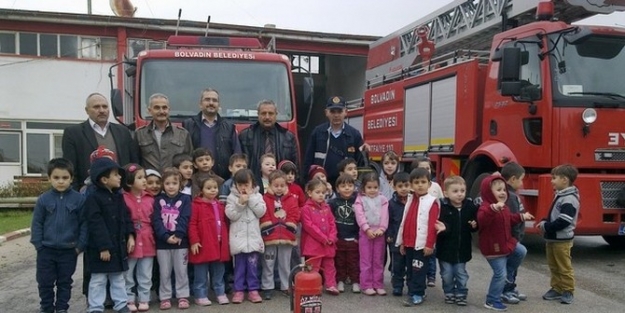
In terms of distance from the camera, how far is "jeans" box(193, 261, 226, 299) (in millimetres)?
5164

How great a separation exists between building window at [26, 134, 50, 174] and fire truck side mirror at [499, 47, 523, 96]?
1617 centimetres

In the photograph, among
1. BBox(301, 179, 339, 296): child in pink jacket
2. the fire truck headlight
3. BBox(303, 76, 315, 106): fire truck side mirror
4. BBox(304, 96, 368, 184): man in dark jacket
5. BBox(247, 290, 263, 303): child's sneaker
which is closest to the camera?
BBox(247, 290, 263, 303): child's sneaker

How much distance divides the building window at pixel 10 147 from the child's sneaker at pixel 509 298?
17615mm

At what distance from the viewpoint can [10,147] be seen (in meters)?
18.7

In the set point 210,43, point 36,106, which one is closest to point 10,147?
point 36,106

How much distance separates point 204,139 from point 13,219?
820 cm

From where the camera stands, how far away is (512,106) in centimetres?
733

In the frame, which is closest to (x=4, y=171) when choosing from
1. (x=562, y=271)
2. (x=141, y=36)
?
(x=141, y=36)

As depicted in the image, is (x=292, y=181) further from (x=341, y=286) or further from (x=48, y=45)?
(x=48, y=45)

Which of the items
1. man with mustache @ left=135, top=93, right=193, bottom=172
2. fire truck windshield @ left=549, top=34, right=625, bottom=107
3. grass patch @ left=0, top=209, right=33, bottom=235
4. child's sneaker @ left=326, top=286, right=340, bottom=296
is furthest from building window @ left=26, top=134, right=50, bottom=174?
fire truck windshield @ left=549, top=34, right=625, bottom=107

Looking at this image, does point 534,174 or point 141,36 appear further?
point 141,36

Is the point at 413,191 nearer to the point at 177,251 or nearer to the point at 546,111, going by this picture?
the point at 177,251

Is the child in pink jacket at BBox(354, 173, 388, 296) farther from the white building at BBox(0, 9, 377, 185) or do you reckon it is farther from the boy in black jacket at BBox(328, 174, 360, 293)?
the white building at BBox(0, 9, 377, 185)

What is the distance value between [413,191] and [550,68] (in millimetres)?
2946
